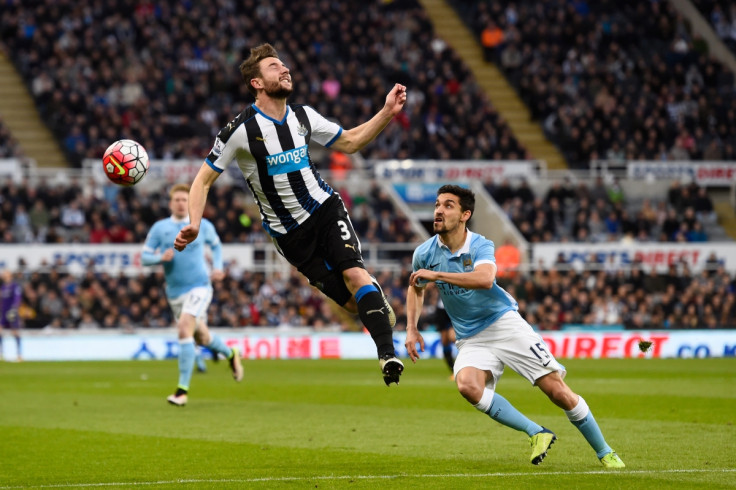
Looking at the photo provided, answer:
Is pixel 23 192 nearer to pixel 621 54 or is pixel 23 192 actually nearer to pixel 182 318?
pixel 182 318

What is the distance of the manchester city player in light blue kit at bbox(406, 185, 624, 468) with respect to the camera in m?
8.52

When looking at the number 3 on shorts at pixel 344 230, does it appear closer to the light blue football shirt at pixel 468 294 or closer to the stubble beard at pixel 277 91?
the light blue football shirt at pixel 468 294

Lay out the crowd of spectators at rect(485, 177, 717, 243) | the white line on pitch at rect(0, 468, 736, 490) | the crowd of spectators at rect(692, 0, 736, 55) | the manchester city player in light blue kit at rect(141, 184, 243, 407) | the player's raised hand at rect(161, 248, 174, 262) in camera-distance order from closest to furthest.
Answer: the white line on pitch at rect(0, 468, 736, 490), the player's raised hand at rect(161, 248, 174, 262), the manchester city player in light blue kit at rect(141, 184, 243, 407), the crowd of spectators at rect(485, 177, 717, 243), the crowd of spectators at rect(692, 0, 736, 55)

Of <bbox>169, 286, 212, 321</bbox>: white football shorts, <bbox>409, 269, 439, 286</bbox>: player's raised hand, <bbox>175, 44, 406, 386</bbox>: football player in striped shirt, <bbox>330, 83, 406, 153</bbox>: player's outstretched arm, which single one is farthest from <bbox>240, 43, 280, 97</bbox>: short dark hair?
<bbox>169, 286, 212, 321</bbox>: white football shorts

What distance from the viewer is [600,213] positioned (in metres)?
33.4

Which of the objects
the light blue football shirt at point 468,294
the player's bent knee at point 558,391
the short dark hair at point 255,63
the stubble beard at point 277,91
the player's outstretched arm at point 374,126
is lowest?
the player's bent knee at point 558,391

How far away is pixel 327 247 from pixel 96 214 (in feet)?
69.9

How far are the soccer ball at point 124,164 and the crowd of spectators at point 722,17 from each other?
3492cm

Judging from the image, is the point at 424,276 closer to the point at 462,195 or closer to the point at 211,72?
the point at 462,195

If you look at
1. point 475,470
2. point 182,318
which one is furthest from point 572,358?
point 475,470

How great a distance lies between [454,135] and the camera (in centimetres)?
3606

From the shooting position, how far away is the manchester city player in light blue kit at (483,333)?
8.52 m

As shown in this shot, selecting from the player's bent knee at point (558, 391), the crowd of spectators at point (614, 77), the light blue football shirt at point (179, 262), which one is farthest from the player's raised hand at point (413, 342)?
the crowd of spectators at point (614, 77)

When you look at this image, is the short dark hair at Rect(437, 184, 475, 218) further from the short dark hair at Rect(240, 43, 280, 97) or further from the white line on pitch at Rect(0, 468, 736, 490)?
the white line on pitch at Rect(0, 468, 736, 490)
